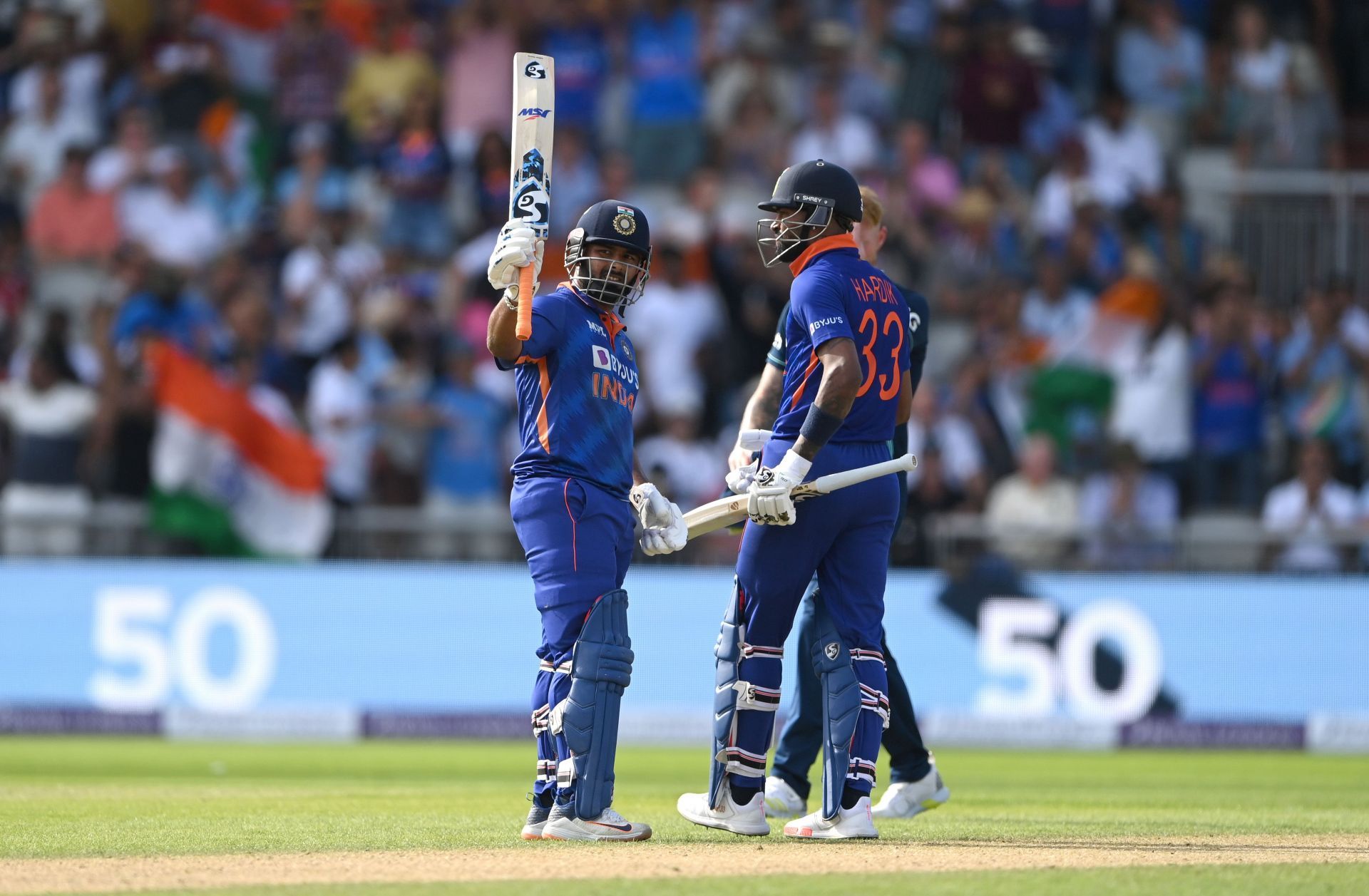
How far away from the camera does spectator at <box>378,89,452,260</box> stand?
18.5 meters

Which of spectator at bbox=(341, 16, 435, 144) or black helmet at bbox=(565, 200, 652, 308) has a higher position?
spectator at bbox=(341, 16, 435, 144)

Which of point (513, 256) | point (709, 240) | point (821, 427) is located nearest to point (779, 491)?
point (821, 427)

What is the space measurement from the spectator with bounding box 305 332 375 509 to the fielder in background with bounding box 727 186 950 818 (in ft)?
28.1

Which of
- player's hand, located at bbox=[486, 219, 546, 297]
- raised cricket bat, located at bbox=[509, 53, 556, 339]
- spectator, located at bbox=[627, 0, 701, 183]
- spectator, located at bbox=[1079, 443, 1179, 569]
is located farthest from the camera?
spectator, located at bbox=[627, 0, 701, 183]

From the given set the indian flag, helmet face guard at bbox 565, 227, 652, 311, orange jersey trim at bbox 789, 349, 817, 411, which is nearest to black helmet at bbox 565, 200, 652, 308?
helmet face guard at bbox 565, 227, 652, 311

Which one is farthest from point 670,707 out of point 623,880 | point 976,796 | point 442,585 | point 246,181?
point 623,880

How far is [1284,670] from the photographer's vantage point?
48.9 ft

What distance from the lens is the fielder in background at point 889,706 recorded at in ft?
27.5

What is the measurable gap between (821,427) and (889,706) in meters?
1.60

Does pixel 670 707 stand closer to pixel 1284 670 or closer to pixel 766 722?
pixel 1284 670

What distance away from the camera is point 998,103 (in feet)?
61.8

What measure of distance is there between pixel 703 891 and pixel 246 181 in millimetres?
14463

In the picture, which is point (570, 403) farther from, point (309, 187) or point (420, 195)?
point (309, 187)

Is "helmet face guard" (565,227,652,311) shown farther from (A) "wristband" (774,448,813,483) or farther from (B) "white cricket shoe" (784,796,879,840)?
(B) "white cricket shoe" (784,796,879,840)
